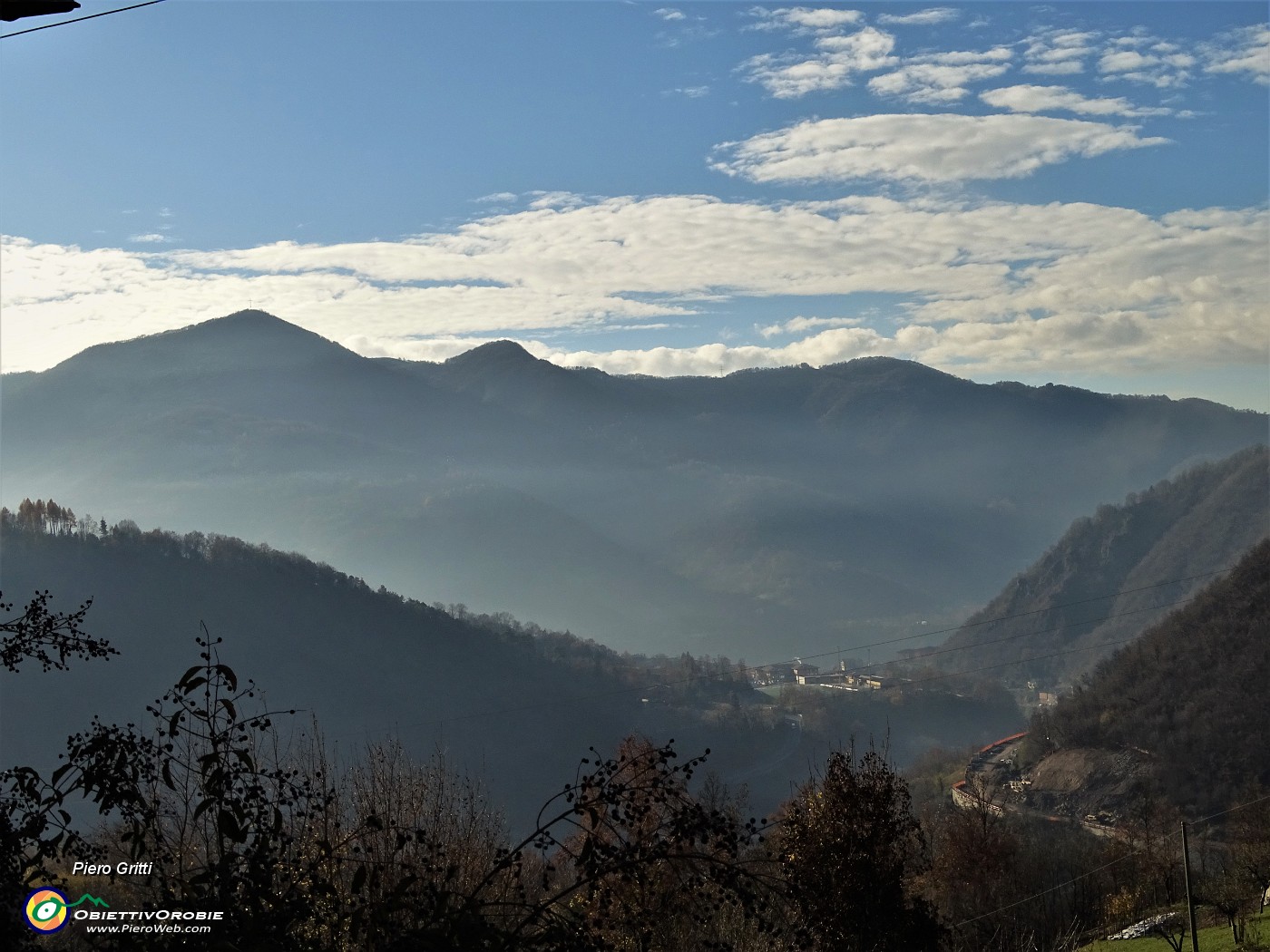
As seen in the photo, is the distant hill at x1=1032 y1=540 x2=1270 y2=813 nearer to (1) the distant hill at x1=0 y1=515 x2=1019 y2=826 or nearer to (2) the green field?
(1) the distant hill at x1=0 y1=515 x2=1019 y2=826

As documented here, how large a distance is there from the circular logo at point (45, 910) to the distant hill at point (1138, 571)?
160m

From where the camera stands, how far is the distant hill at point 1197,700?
59688 millimetres

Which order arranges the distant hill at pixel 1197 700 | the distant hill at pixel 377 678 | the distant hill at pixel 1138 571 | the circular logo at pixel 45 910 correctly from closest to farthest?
the circular logo at pixel 45 910 → the distant hill at pixel 1197 700 → the distant hill at pixel 377 678 → the distant hill at pixel 1138 571

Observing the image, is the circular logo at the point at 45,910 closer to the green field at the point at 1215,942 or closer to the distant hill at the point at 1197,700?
the green field at the point at 1215,942

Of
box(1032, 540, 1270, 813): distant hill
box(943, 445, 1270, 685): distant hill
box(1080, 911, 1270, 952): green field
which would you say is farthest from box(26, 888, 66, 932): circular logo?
box(943, 445, 1270, 685): distant hill

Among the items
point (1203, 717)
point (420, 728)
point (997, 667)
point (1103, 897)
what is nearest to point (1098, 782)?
point (1203, 717)

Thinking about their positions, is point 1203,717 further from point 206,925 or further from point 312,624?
point 312,624

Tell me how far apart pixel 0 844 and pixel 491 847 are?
1079cm

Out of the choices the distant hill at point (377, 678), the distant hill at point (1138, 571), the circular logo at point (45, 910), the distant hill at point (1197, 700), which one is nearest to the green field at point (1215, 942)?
the circular logo at point (45, 910)

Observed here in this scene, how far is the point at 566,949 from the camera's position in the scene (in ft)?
13.9

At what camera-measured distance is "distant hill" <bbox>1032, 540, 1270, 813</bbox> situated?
5969 cm

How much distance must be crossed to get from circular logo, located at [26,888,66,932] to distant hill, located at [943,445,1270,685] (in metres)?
160

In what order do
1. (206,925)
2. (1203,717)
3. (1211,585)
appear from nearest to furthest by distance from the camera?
1. (206,925)
2. (1203,717)
3. (1211,585)

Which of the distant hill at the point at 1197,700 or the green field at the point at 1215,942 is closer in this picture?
the green field at the point at 1215,942
